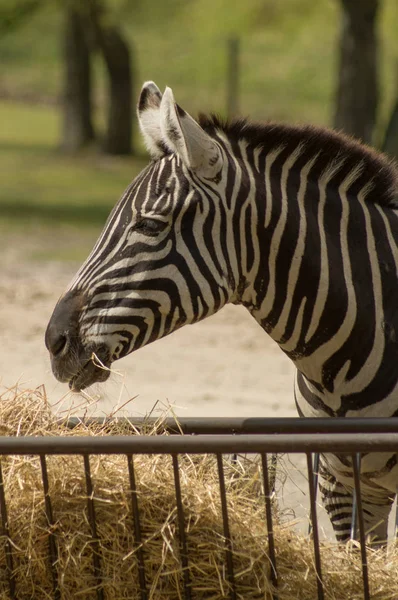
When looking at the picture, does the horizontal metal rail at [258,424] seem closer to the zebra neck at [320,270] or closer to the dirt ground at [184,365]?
the zebra neck at [320,270]

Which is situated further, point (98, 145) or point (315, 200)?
point (98, 145)

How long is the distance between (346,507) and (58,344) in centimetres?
133

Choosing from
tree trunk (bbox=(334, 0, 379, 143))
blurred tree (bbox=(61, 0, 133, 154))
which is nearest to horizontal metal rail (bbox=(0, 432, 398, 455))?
tree trunk (bbox=(334, 0, 379, 143))

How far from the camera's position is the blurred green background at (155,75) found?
17.0 meters

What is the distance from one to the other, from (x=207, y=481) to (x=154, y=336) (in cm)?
52

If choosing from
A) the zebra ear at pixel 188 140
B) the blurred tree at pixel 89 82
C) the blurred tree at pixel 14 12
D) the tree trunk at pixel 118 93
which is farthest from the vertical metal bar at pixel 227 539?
the tree trunk at pixel 118 93

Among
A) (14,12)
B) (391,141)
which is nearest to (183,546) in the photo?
(391,141)

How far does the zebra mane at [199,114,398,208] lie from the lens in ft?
10.4

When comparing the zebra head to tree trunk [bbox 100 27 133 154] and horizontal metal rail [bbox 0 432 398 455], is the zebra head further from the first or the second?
tree trunk [bbox 100 27 133 154]

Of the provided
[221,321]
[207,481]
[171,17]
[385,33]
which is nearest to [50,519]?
[207,481]

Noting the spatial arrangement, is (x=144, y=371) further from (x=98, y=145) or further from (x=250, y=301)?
(x=98, y=145)

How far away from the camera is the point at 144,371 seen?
734cm

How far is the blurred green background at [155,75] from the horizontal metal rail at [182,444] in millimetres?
8622

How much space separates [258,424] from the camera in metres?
2.95
